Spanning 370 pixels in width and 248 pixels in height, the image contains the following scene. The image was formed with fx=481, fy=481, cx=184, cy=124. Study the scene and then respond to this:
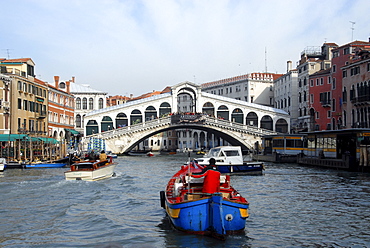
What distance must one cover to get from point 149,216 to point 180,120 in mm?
35387

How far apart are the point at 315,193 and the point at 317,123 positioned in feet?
112

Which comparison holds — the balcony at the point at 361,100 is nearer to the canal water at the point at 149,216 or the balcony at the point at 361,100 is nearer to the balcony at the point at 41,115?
the canal water at the point at 149,216

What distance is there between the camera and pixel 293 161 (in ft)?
126

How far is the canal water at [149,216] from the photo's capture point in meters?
10.7

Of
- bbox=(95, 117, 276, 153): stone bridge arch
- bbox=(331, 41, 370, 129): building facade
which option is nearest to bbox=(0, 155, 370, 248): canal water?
bbox=(331, 41, 370, 129): building facade

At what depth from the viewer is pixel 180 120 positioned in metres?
48.9

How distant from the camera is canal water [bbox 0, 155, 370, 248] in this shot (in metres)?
10.7

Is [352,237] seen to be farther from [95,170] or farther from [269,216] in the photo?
[95,170]

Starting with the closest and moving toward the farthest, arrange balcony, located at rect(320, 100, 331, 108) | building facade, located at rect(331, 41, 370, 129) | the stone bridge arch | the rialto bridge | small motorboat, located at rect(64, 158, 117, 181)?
small motorboat, located at rect(64, 158, 117, 181) < building facade, located at rect(331, 41, 370, 129) < the stone bridge arch < balcony, located at rect(320, 100, 331, 108) < the rialto bridge

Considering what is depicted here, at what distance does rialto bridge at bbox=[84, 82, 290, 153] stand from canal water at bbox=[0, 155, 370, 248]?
26.7m

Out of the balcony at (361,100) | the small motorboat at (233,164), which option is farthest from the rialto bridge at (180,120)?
the small motorboat at (233,164)

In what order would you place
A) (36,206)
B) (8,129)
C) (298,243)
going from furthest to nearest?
(8,129)
(36,206)
(298,243)

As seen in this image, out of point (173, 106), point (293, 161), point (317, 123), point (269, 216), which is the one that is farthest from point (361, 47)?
point (269, 216)

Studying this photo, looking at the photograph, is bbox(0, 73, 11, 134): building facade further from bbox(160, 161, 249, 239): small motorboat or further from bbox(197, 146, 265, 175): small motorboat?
bbox(160, 161, 249, 239): small motorboat
